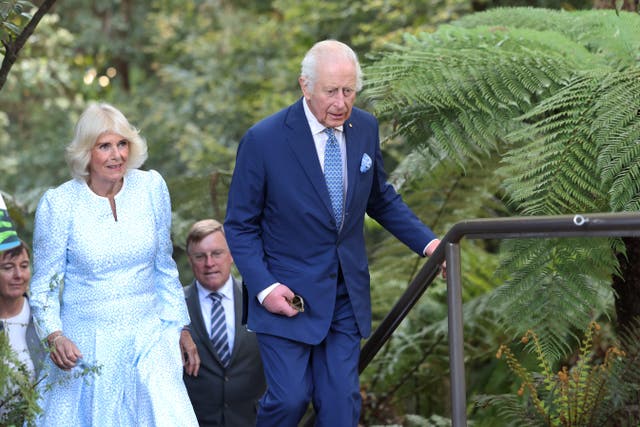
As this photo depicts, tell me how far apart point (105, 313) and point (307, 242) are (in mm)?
804

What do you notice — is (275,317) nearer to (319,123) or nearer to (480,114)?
(319,123)

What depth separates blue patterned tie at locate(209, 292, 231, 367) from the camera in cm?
476

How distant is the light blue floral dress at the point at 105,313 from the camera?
12.7ft

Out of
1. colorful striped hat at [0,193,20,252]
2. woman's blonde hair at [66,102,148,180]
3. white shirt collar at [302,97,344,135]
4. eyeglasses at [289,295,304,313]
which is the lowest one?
eyeglasses at [289,295,304,313]

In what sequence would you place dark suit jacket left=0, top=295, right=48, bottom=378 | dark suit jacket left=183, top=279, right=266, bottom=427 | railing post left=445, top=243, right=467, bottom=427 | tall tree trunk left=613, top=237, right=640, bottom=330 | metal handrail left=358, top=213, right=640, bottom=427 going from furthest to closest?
dark suit jacket left=183, top=279, right=266, bottom=427 → tall tree trunk left=613, top=237, right=640, bottom=330 → dark suit jacket left=0, top=295, right=48, bottom=378 → railing post left=445, top=243, right=467, bottom=427 → metal handrail left=358, top=213, right=640, bottom=427

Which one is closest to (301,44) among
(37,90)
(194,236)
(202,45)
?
(202,45)

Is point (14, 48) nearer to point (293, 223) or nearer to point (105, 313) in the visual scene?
point (105, 313)

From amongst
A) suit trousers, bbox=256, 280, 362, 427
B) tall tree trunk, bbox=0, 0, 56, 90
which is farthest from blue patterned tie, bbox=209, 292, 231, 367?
tall tree trunk, bbox=0, 0, 56, 90

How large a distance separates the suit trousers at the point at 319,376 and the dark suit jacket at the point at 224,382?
91cm

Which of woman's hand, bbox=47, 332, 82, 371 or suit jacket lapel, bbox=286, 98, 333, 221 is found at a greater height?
suit jacket lapel, bbox=286, 98, 333, 221

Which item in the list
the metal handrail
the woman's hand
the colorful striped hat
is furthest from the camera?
the woman's hand

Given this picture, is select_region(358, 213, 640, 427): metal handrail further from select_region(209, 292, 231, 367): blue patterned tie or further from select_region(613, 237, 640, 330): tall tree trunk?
select_region(613, 237, 640, 330): tall tree trunk

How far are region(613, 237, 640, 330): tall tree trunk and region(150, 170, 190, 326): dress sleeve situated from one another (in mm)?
1778

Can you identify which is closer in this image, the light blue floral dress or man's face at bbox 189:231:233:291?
the light blue floral dress
